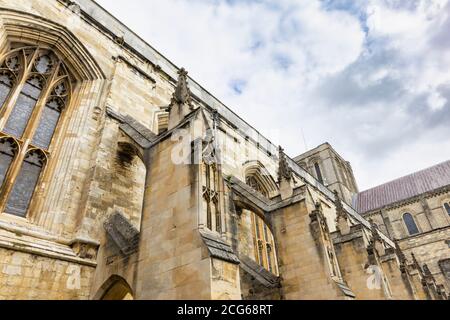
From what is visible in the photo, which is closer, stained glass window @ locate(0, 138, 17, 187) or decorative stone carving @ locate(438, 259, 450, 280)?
stained glass window @ locate(0, 138, 17, 187)

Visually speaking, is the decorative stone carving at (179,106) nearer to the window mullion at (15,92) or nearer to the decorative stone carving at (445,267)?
the window mullion at (15,92)

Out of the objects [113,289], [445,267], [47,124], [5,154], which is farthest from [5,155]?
[445,267]

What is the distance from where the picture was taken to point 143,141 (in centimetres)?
633

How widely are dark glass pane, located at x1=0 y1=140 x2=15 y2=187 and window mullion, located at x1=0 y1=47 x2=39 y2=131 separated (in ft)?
0.98

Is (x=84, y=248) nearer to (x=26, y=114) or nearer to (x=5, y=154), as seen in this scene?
(x=5, y=154)

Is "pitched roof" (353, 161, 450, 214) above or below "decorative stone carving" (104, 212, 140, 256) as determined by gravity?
above

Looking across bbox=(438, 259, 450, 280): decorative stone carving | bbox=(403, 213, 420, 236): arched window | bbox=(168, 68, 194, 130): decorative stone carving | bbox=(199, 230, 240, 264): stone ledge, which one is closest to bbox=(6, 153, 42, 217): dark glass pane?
bbox=(168, 68, 194, 130): decorative stone carving

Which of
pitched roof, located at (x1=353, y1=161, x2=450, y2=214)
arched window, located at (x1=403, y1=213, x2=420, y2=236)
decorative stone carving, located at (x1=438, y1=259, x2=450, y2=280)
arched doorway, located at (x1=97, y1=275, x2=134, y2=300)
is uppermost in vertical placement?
pitched roof, located at (x1=353, y1=161, x2=450, y2=214)

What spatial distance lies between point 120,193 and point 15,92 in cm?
291

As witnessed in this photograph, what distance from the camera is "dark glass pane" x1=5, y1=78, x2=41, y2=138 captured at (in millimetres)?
5819

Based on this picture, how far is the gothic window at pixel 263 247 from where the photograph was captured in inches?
424

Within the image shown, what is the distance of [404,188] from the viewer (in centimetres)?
3309

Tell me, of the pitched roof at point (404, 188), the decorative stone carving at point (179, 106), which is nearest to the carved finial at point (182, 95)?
the decorative stone carving at point (179, 106)

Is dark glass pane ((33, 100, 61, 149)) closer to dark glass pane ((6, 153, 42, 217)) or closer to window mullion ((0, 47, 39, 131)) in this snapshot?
dark glass pane ((6, 153, 42, 217))
